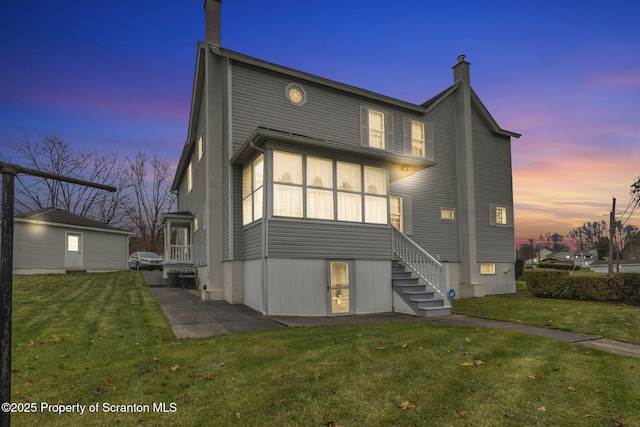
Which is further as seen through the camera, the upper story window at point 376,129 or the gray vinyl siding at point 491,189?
the gray vinyl siding at point 491,189

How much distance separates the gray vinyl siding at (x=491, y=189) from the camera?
718 inches

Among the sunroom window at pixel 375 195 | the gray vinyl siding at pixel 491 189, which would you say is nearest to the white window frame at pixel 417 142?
the gray vinyl siding at pixel 491 189

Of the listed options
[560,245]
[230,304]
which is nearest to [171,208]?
[230,304]

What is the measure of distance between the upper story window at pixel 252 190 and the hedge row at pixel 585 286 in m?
14.0

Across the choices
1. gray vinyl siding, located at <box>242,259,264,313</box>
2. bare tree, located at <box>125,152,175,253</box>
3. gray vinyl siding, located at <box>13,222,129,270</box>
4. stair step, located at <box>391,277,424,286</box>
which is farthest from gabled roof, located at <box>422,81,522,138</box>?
bare tree, located at <box>125,152,175,253</box>

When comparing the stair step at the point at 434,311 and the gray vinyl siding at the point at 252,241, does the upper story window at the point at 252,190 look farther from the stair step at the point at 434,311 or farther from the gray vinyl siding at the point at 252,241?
the stair step at the point at 434,311

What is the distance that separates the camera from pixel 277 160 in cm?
1086

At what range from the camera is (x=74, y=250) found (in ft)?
79.0

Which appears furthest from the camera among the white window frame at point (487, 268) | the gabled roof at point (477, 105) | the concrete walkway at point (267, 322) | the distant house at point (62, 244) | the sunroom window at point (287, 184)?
the distant house at point (62, 244)

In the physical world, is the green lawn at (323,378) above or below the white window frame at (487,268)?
below

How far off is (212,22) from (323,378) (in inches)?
548

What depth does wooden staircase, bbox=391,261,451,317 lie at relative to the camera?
447 inches

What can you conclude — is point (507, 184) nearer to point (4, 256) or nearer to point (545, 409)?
point (545, 409)

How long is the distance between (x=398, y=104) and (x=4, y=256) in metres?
15.8
